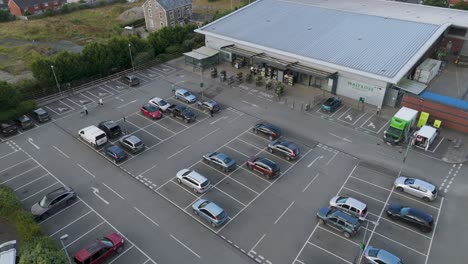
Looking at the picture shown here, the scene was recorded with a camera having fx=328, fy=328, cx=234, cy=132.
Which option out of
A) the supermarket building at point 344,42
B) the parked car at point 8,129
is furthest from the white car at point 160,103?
the supermarket building at point 344,42

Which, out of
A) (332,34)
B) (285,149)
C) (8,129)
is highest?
(332,34)

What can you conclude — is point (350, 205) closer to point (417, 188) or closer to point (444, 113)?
point (417, 188)

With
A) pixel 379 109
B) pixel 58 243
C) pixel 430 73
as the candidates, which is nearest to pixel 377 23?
pixel 430 73

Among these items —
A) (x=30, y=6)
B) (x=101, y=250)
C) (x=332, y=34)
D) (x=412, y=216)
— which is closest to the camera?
(x=101, y=250)

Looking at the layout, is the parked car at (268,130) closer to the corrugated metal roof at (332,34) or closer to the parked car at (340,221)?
the parked car at (340,221)

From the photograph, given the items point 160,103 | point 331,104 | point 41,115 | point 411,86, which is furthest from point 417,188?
point 41,115

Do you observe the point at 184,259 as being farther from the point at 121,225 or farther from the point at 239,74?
the point at 239,74

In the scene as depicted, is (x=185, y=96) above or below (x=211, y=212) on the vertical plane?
above

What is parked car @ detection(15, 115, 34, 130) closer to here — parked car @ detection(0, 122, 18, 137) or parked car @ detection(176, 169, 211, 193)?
parked car @ detection(0, 122, 18, 137)
